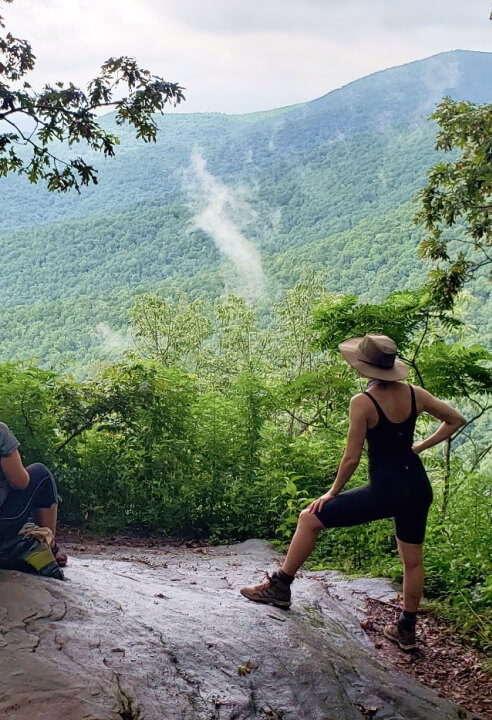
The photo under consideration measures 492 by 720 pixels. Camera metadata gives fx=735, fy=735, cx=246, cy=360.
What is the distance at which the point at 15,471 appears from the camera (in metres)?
4.51

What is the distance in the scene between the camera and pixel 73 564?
16.8ft

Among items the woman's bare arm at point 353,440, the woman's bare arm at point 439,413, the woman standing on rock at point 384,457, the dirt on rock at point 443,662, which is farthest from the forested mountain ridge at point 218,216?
the woman's bare arm at point 353,440

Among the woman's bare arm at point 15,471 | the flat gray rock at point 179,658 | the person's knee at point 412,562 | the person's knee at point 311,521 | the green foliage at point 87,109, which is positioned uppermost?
the green foliage at point 87,109

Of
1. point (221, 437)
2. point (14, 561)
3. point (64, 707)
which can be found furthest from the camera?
point (221, 437)

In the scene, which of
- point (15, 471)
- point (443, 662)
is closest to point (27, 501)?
point (15, 471)

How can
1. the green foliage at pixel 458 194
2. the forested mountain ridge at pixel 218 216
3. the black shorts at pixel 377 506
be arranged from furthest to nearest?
the forested mountain ridge at pixel 218 216, the green foliage at pixel 458 194, the black shorts at pixel 377 506

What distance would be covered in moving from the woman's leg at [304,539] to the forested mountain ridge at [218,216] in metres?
52.4

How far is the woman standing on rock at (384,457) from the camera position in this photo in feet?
14.0

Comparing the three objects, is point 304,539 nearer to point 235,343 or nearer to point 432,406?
point 432,406

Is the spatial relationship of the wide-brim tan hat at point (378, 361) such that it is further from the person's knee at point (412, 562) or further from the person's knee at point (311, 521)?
the person's knee at point (412, 562)

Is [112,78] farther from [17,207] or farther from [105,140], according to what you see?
[17,207]

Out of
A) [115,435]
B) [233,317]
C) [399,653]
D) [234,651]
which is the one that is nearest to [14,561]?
[234,651]

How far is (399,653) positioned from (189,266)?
9184cm

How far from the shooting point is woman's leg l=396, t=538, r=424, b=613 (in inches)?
179
